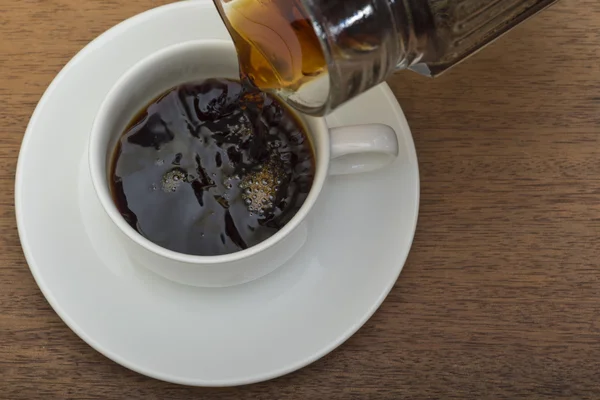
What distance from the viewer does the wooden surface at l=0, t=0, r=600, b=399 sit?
914 millimetres

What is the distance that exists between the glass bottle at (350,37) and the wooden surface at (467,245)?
0.77 ft

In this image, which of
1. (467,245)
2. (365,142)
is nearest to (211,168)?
(365,142)

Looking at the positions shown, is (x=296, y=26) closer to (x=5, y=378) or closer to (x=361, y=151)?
(x=361, y=151)

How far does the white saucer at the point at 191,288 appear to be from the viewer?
0.85 m

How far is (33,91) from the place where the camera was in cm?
103

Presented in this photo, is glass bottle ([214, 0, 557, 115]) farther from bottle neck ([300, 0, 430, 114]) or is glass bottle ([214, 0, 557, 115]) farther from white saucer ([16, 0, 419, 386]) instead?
white saucer ([16, 0, 419, 386])

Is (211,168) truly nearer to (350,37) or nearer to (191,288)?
(191,288)

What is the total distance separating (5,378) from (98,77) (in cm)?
42

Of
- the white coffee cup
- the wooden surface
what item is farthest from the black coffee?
the wooden surface

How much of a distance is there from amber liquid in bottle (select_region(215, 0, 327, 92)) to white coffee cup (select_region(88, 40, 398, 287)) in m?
0.03

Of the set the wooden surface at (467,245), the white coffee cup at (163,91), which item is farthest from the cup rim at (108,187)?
the wooden surface at (467,245)

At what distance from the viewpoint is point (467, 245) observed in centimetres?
97

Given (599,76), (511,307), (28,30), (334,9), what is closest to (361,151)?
(334,9)

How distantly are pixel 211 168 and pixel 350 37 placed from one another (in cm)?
32
